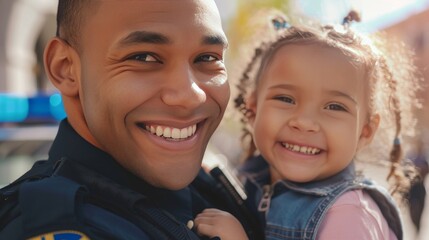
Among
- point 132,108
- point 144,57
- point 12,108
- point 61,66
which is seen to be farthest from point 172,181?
point 12,108

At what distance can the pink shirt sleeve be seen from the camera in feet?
5.76

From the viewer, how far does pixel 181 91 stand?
1.51m

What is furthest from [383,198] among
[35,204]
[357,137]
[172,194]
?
[35,204]

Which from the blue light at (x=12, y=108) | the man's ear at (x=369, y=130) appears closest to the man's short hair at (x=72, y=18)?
the man's ear at (x=369, y=130)

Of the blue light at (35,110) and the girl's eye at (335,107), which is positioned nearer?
the girl's eye at (335,107)

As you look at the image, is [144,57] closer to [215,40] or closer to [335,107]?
[215,40]

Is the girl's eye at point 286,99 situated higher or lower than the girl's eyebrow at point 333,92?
lower

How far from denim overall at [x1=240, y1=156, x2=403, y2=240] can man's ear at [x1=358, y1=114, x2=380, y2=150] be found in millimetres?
143

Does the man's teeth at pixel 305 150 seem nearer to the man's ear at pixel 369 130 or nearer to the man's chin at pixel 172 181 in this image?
the man's ear at pixel 369 130

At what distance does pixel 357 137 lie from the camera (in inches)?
82.2

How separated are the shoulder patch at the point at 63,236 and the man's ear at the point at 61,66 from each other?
1.73ft

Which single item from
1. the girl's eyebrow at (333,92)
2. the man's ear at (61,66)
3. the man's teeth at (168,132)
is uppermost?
the girl's eyebrow at (333,92)

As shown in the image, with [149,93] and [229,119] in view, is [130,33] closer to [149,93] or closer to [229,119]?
[149,93]

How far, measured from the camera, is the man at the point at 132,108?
1452 millimetres
